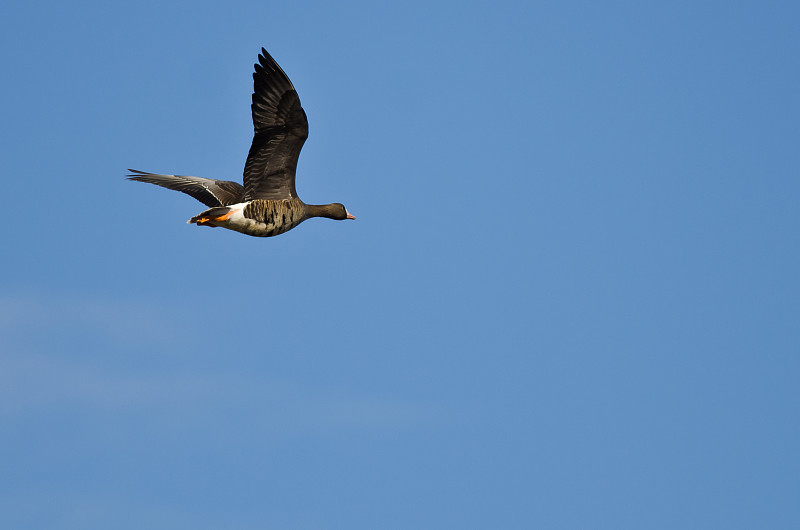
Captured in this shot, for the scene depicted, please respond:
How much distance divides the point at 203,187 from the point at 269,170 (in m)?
4.18

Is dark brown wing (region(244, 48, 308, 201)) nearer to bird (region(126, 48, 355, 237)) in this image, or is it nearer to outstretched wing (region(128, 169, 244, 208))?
bird (region(126, 48, 355, 237))

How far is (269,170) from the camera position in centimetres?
2661

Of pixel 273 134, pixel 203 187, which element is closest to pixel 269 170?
pixel 273 134

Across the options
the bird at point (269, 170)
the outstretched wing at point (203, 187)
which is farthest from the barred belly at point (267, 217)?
the outstretched wing at point (203, 187)

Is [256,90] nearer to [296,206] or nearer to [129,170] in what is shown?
[296,206]

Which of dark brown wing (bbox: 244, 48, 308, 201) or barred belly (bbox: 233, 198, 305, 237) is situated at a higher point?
dark brown wing (bbox: 244, 48, 308, 201)

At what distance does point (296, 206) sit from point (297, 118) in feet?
10.2

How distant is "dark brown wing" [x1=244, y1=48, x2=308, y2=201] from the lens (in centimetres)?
2502

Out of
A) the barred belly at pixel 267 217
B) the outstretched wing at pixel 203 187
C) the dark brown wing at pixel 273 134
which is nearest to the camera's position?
the dark brown wing at pixel 273 134

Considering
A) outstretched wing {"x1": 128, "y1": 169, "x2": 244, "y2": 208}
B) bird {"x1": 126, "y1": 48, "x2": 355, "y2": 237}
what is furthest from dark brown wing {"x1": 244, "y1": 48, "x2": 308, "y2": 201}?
outstretched wing {"x1": 128, "y1": 169, "x2": 244, "y2": 208}

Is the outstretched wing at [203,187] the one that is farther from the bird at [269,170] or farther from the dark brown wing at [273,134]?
the dark brown wing at [273,134]

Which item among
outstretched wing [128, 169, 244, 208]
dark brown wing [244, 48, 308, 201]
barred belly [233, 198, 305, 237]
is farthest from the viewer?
outstretched wing [128, 169, 244, 208]

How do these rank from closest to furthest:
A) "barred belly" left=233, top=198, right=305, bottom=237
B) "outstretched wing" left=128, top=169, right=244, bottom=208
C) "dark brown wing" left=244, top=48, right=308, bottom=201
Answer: "dark brown wing" left=244, top=48, right=308, bottom=201
"barred belly" left=233, top=198, right=305, bottom=237
"outstretched wing" left=128, top=169, right=244, bottom=208

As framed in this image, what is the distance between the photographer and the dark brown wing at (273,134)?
25016mm
